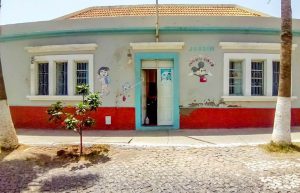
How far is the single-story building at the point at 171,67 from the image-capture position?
9867 mm

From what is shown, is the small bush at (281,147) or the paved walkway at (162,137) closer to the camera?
the small bush at (281,147)

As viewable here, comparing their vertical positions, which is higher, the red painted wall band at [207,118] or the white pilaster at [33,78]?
the white pilaster at [33,78]

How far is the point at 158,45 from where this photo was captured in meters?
9.72

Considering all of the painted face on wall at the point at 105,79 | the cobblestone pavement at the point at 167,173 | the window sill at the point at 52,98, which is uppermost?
the painted face on wall at the point at 105,79

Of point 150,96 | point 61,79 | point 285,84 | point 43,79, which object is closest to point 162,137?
point 150,96

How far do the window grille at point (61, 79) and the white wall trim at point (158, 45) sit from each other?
284 cm

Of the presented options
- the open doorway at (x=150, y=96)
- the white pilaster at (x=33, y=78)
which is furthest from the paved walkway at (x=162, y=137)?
the white pilaster at (x=33, y=78)

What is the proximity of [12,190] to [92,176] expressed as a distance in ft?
4.91

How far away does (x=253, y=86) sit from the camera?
10336 millimetres

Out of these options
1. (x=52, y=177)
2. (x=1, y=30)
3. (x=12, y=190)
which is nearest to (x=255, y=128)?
(x=52, y=177)

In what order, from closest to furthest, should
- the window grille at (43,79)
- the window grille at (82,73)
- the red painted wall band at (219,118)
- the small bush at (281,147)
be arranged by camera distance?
the small bush at (281,147)
the red painted wall band at (219,118)
the window grille at (82,73)
the window grille at (43,79)

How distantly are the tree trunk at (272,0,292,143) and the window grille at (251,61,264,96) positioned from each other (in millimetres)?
2986

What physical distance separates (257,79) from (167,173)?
6.10 metres

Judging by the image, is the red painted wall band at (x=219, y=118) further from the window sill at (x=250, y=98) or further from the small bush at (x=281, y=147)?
the small bush at (x=281, y=147)
